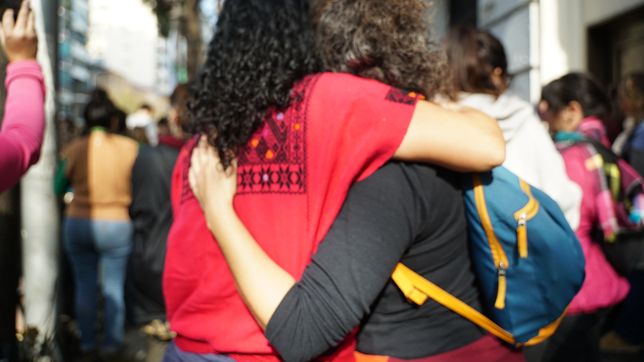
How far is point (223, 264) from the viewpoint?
150 centimetres

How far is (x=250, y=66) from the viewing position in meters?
1.51

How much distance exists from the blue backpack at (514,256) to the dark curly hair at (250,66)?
490mm

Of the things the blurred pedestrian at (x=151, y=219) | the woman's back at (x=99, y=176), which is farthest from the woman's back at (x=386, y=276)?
the woman's back at (x=99, y=176)

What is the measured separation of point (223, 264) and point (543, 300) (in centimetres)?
80

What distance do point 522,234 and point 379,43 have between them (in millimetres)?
564

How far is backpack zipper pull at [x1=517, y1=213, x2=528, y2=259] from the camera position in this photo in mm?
1593

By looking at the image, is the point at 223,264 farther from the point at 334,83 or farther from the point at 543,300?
the point at 543,300

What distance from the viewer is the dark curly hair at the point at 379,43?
5.23 feet

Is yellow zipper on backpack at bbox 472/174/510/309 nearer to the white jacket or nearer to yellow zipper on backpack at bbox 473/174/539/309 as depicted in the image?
yellow zipper on backpack at bbox 473/174/539/309

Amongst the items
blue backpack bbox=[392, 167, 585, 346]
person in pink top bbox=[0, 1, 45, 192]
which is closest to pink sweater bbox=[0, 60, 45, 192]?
person in pink top bbox=[0, 1, 45, 192]

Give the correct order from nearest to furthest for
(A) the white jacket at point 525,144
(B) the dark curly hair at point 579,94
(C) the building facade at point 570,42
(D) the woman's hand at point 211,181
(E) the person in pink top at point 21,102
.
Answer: (D) the woman's hand at point 211,181
(E) the person in pink top at point 21,102
(A) the white jacket at point 525,144
(B) the dark curly hair at point 579,94
(C) the building facade at point 570,42

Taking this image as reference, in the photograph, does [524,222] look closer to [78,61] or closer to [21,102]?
[21,102]

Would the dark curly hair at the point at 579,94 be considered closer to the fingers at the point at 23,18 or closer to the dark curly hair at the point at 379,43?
the dark curly hair at the point at 379,43

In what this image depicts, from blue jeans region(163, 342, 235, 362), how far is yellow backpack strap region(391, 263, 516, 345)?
41cm
